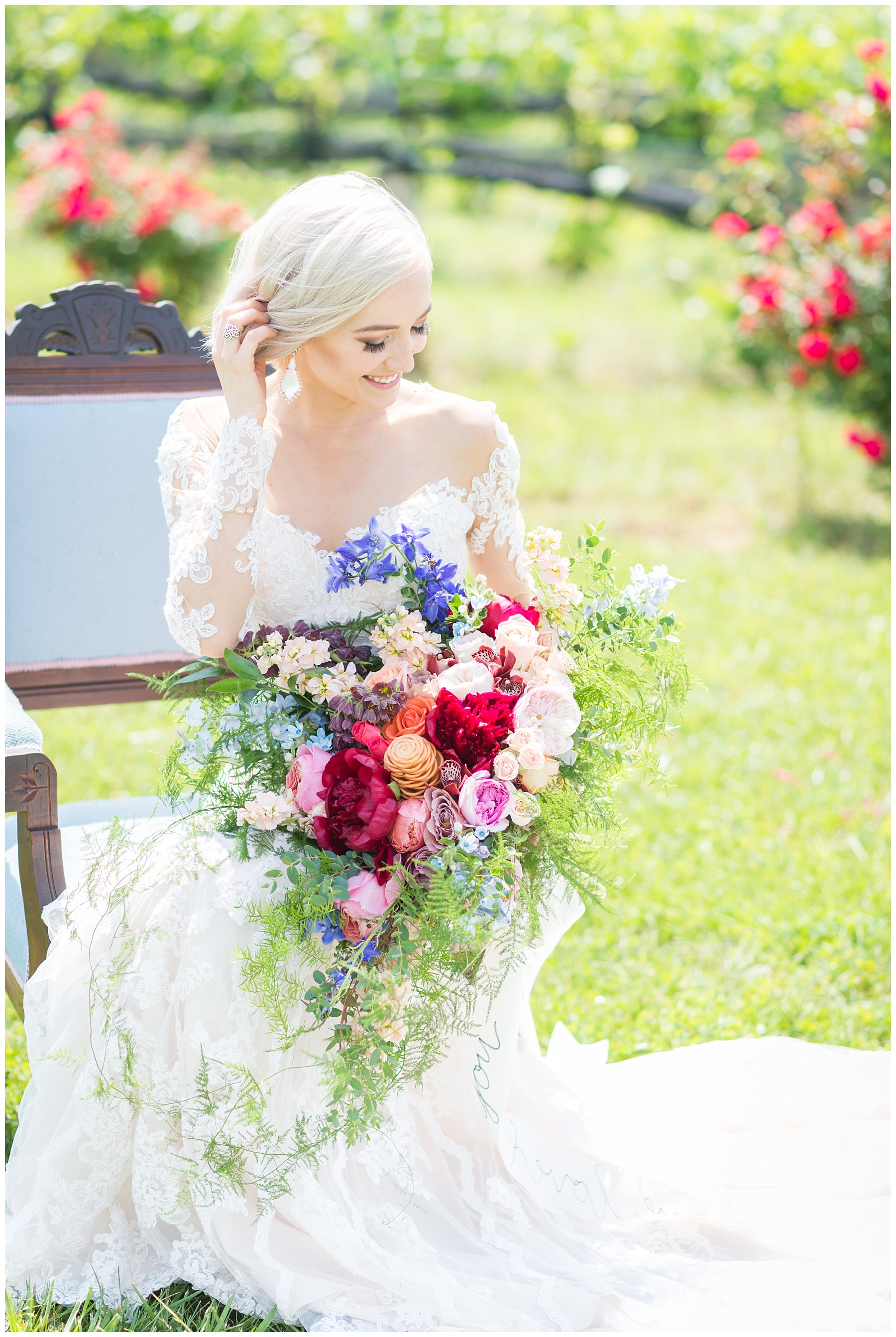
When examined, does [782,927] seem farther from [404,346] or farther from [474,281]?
[474,281]

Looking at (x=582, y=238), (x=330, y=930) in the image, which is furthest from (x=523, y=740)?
(x=582, y=238)

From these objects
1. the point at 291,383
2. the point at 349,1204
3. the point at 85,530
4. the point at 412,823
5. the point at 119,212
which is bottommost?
the point at 349,1204

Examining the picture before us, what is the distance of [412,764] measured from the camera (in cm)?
195

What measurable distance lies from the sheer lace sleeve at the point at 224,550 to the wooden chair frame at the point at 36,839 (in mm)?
368

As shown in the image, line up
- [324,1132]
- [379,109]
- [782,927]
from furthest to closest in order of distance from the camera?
[379,109] → [782,927] → [324,1132]

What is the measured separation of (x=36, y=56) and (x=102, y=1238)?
8.71m

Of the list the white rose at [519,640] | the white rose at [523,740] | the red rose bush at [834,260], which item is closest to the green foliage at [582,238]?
the red rose bush at [834,260]

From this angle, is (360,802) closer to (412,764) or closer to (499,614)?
(412,764)

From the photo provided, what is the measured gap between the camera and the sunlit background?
3.68 metres

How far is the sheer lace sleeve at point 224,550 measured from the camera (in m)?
2.29

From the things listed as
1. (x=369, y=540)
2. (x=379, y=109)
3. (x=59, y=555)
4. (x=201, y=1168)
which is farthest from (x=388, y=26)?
(x=201, y=1168)

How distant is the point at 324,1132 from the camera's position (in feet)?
6.97

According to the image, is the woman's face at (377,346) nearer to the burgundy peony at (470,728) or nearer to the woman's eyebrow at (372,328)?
the woman's eyebrow at (372,328)

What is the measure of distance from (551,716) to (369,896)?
0.41 metres
